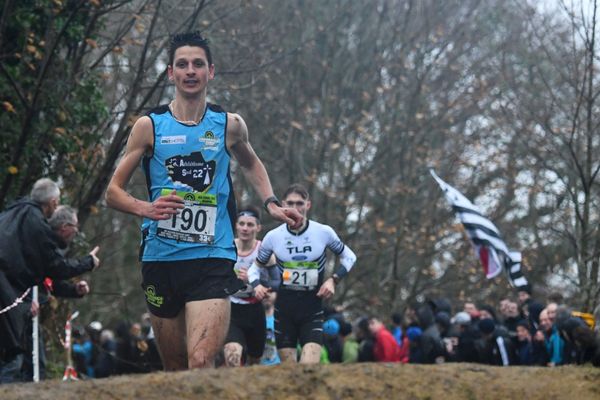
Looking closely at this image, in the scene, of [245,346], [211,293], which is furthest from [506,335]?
[211,293]

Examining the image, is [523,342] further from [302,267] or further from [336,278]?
[302,267]

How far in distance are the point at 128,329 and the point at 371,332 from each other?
4.73m

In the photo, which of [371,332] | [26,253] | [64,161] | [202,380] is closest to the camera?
[202,380]

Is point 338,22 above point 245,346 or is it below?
above

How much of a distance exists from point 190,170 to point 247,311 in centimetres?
564

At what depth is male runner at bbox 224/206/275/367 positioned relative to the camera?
12.8 metres

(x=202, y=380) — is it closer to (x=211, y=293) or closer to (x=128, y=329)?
(x=211, y=293)

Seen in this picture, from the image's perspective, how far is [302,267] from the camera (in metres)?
12.4

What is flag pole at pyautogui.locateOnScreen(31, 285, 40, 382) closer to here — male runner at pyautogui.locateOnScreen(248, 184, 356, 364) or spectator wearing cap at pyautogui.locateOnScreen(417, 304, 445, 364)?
male runner at pyautogui.locateOnScreen(248, 184, 356, 364)

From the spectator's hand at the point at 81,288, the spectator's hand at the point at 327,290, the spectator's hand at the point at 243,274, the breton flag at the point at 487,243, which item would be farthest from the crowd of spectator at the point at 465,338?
the spectator's hand at the point at 81,288

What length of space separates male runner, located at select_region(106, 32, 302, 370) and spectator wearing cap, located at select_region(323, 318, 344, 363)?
10.4 metres

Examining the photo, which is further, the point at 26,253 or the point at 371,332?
the point at 371,332

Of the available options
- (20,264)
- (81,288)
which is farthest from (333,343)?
(20,264)

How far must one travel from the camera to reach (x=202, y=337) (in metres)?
7.15
